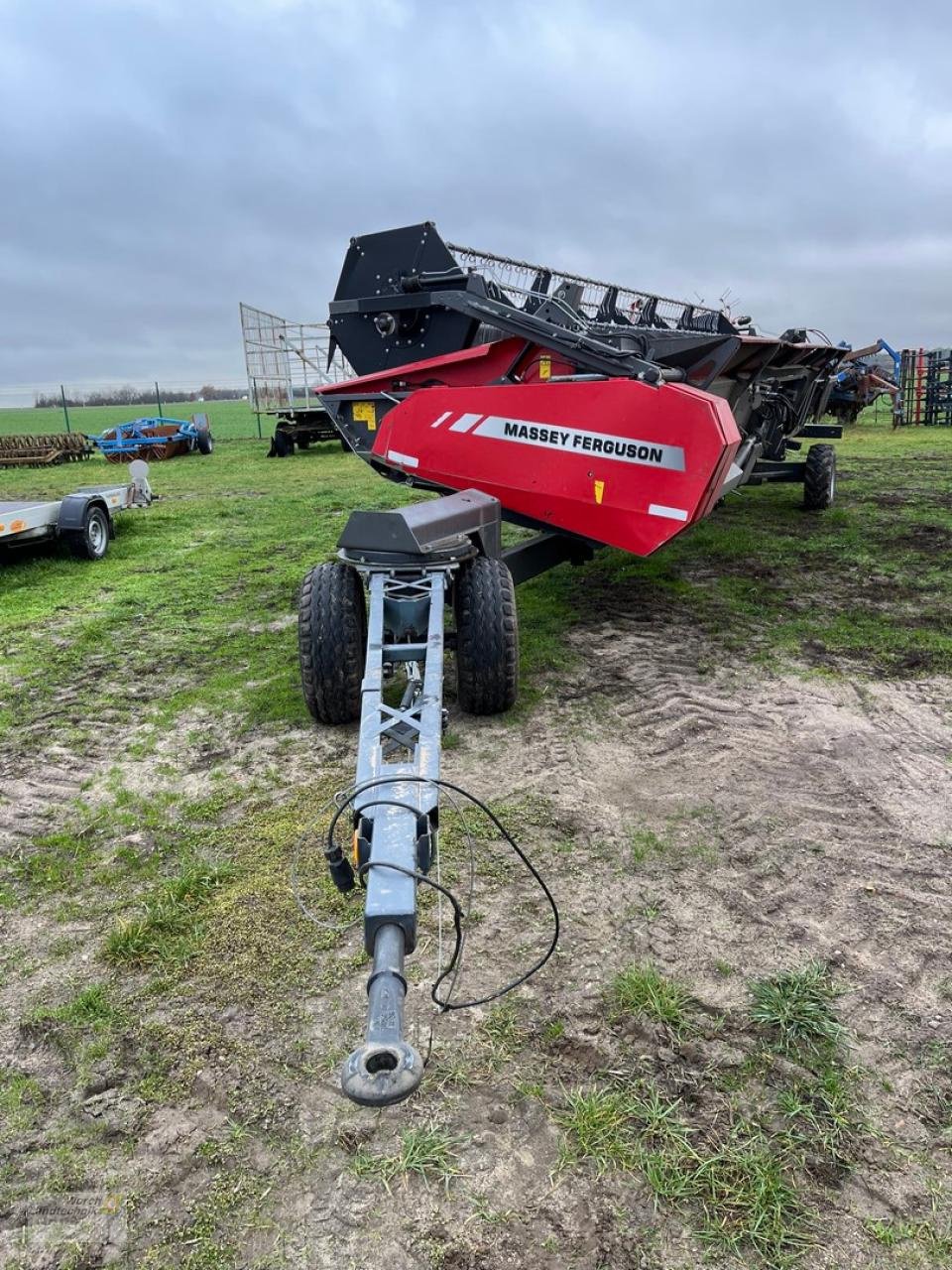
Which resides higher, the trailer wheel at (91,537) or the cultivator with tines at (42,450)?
the cultivator with tines at (42,450)

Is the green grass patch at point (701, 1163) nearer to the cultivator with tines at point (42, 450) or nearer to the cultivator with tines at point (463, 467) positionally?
the cultivator with tines at point (463, 467)

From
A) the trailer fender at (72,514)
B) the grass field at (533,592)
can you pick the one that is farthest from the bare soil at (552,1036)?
the trailer fender at (72,514)

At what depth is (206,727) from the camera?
168 inches

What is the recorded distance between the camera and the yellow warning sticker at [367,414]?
5824 mm

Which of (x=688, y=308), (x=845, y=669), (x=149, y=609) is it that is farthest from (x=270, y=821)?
(x=688, y=308)

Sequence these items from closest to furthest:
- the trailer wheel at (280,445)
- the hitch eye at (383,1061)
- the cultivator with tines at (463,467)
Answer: the hitch eye at (383,1061) → the cultivator with tines at (463,467) → the trailer wheel at (280,445)

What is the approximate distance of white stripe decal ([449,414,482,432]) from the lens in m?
4.95

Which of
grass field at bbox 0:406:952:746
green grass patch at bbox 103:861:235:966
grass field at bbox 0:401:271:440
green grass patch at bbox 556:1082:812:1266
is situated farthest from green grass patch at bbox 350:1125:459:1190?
grass field at bbox 0:401:271:440

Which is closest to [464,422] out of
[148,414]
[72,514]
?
[72,514]

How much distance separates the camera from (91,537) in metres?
8.06

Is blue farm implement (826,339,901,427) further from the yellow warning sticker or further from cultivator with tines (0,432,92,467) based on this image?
cultivator with tines (0,432,92,467)

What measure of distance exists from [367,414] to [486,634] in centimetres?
261

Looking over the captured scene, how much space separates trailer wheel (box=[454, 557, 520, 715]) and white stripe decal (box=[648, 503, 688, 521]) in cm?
88

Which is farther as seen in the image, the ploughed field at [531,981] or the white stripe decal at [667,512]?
the white stripe decal at [667,512]
